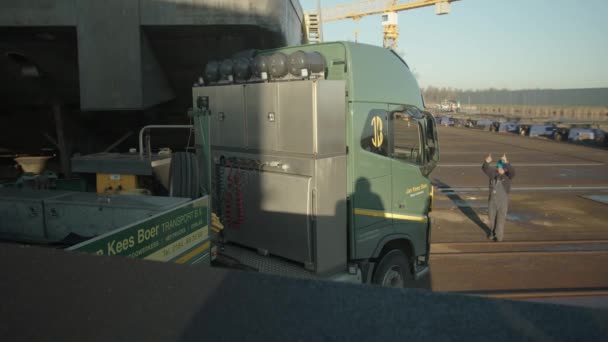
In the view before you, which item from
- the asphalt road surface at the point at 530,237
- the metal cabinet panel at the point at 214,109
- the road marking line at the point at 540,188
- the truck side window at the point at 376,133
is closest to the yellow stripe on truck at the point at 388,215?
the truck side window at the point at 376,133

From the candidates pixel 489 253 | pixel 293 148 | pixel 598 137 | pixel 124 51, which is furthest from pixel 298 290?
pixel 598 137

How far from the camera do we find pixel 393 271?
5.97 metres

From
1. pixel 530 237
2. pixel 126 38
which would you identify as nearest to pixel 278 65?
pixel 126 38

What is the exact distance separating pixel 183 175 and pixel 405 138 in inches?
→ 121

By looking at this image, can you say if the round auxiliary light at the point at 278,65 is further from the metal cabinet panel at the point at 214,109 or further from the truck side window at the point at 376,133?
the truck side window at the point at 376,133

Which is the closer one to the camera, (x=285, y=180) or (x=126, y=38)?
Answer: (x=285, y=180)

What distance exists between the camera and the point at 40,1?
31.8 ft

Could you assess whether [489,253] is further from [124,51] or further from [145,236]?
[124,51]

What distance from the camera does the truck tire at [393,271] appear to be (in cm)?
568

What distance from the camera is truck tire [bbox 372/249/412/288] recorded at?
5.68 m

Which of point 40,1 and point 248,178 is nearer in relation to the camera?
point 248,178

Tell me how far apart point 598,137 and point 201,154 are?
112 ft

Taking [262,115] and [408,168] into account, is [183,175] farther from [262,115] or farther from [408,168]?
[408,168]

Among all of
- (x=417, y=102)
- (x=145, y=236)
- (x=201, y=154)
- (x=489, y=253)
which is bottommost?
(x=489, y=253)
